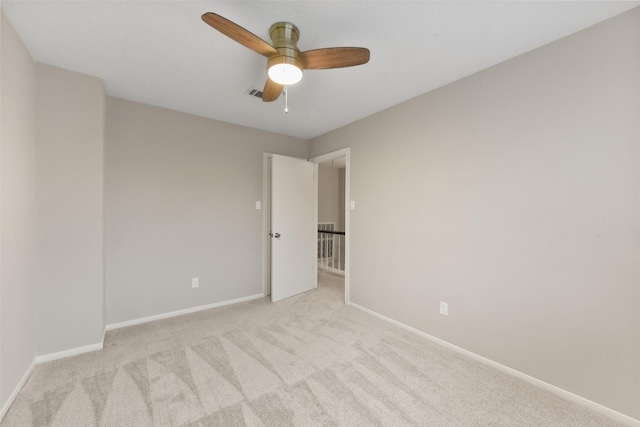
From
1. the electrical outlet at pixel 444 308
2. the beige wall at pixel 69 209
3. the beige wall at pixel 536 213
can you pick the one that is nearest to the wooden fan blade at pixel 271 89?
the beige wall at pixel 536 213

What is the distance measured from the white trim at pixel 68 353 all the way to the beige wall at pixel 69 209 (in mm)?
27

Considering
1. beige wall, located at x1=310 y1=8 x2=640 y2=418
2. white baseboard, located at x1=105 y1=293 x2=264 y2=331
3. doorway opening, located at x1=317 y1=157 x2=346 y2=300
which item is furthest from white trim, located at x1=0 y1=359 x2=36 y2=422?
doorway opening, located at x1=317 y1=157 x2=346 y2=300

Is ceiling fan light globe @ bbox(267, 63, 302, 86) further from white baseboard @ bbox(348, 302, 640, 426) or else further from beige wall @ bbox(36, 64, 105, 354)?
white baseboard @ bbox(348, 302, 640, 426)

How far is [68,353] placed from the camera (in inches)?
83.8

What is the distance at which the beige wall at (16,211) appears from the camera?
59.9 inches

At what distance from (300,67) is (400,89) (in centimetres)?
128

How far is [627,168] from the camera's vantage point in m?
1.48

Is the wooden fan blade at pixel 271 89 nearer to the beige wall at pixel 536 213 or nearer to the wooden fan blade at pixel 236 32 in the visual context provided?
the wooden fan blade at pixel 236 32

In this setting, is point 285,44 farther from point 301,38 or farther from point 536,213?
point 536,213

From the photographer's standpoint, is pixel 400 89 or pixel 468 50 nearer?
pixel 468 50

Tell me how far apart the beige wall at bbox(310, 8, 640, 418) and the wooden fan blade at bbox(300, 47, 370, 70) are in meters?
1.28

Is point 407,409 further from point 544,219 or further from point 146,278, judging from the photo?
point 146,278

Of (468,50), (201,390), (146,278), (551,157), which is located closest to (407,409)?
(201,390)

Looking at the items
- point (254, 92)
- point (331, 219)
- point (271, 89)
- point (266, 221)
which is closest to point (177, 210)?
point (266, 221)
